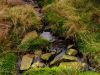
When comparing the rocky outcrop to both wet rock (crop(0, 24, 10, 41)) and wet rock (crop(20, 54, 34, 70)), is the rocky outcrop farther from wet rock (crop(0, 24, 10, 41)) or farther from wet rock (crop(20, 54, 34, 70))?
wet rock (crop(0, 24, 10, 41))

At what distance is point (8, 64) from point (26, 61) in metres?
0.49

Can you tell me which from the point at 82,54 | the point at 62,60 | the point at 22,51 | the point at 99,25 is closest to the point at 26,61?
the point at 22,51

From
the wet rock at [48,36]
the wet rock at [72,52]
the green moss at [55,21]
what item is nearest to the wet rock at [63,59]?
the wet rock at [72,52]

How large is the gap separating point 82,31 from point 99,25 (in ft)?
2.14

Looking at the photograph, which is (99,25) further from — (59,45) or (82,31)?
(59,45)

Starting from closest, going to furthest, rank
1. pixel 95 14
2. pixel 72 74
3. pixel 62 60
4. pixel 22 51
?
pixel 72 74 < pixel 62 60 < pixel 22 51 < pixel 95 14

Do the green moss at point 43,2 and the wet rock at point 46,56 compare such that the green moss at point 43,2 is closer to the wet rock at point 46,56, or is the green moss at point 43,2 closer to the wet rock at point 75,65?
the wet rock at point 46,56

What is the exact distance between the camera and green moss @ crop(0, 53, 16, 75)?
285 inches

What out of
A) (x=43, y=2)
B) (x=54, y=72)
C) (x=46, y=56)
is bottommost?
(x=54, y=72)

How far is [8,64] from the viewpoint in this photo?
7465 mm

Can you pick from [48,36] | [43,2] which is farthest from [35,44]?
[43,2]

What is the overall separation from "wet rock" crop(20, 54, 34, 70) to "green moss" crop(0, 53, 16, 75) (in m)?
0.25

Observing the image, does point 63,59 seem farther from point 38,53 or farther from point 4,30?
point 4,30

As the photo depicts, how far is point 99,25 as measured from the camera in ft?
26.6
